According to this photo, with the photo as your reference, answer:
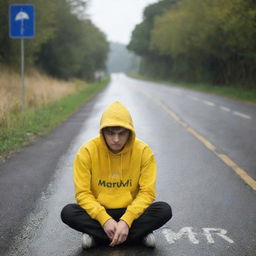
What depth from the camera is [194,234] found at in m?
4.40

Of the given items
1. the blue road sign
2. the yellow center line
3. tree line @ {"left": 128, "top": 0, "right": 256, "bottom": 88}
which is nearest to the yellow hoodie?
the yellow center line

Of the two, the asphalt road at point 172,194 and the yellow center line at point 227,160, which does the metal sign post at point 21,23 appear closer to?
the asphalt road at point 172,194

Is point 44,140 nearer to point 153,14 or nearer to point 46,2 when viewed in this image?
point 46,2

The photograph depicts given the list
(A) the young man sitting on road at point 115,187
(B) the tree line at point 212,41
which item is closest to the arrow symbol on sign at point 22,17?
(A) the young man sitting on road at point 115,187

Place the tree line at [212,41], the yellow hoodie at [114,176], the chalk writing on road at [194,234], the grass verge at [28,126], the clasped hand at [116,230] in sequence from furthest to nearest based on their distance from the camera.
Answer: the tree line at [212,41] → the grass verge at [28,126] → the chalk writing on road at [194,234] → the yellow hoodie at [114,176] → the clasped hand at [116,230]

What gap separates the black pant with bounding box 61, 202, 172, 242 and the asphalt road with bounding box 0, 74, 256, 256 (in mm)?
140

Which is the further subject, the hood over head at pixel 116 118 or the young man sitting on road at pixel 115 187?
the young man sitting on road at pixel 115 187

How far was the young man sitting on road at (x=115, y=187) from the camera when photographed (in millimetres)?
4016

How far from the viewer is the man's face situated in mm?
3945

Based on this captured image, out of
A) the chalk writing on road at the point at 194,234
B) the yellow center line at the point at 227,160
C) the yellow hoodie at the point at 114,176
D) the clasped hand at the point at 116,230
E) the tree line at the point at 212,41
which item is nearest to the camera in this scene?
the clasped hand at the point at 116,230

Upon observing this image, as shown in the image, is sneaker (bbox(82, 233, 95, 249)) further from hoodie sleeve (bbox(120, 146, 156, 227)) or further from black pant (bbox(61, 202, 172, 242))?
hoodie sleeve (bbox(120, 146, 156, 227))

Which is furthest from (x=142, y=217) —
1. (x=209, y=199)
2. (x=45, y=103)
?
(x=45, y=103)

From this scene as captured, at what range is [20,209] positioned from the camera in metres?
5.21

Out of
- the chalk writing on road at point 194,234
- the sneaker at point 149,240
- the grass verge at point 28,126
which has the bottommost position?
the grass verge at point 28,126
